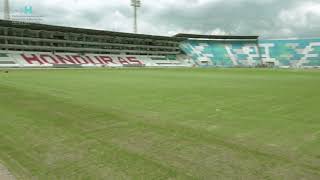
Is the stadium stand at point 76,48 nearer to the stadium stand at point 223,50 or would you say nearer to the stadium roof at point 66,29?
the stadium roof at point 66,29

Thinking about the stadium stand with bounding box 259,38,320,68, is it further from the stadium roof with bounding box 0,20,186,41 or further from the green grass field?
the green grass field

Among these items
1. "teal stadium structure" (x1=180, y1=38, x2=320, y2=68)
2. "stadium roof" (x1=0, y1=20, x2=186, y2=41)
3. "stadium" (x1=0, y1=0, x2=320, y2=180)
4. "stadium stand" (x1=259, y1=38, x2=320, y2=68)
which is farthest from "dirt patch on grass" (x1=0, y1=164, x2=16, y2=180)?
"stadium stand" (x1=259, y1=38, x2=320, y2=68)

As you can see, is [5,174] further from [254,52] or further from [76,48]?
[254,52]

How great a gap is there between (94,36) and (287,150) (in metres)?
94.9

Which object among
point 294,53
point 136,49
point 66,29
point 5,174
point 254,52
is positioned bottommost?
point 5,174

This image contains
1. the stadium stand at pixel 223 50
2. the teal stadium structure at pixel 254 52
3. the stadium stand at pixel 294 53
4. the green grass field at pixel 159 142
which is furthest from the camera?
the stadium stand at pixel 223 50

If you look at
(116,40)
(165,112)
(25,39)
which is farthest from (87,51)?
(165,112)

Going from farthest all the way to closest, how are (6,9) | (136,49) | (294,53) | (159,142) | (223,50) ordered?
(223,50) < (294,53) < (136,49) < (6,9) < (159,142)

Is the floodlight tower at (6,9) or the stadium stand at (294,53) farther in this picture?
Answer: the stadium stand at (294,53)

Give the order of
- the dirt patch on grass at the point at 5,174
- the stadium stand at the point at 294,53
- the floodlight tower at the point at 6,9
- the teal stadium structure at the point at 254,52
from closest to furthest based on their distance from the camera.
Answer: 1. the dirt patch on grass at the point at 5,174
2. the floodlight tower at the point at 6,9
3. the stadium stand at the point at 294,53
4. the teal stadium structure at the point at 254,52

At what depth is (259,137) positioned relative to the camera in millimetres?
8227

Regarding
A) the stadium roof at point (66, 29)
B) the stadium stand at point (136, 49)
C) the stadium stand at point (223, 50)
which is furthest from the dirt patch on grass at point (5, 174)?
the stadium stand at point (223, 50)

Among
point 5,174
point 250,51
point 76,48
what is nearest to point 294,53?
point 250,51

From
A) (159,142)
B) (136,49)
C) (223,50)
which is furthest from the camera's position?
(223,50)
